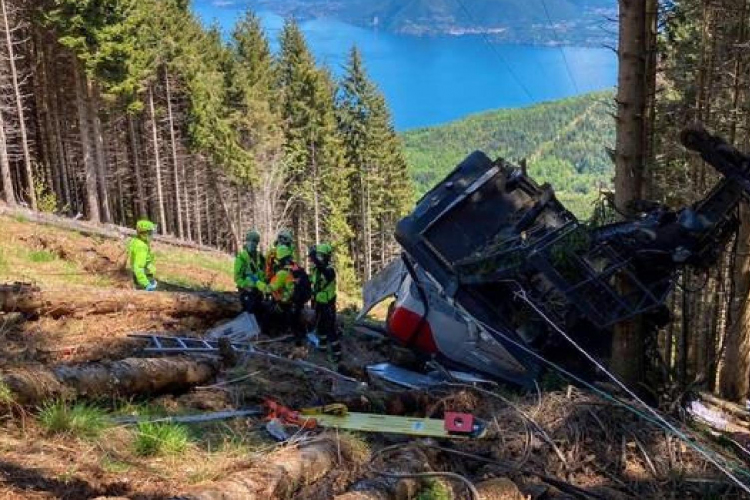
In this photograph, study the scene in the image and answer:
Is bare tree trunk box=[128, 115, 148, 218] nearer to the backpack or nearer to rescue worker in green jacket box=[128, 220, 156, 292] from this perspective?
rescue worker in green jacket box=[128, 220, 156, 292]

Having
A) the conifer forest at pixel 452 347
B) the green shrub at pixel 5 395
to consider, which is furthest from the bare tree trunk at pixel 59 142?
the green shrub at pixel 5 395

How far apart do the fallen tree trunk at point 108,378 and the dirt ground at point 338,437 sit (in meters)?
0.12

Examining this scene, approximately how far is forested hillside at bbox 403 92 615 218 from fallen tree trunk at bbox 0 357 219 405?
125005 millimetres

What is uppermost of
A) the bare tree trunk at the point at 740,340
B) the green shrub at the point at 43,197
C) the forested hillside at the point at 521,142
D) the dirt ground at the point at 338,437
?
the dirt ground at the point at 338,437

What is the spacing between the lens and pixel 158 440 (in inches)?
203

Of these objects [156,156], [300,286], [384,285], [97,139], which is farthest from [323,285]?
[156,156]

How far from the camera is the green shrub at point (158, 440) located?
16.8ft

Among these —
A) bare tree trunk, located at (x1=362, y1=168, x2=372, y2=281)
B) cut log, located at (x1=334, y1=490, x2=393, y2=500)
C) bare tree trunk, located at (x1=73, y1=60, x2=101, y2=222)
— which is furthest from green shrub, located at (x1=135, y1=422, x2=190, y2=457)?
bare tree trunk, located at (x1=362, y1=168, x2=372, y2=281)

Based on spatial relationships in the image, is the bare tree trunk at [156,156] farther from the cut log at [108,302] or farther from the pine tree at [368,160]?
the cut log at [108,302]

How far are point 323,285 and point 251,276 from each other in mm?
1114

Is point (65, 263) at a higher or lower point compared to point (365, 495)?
lower

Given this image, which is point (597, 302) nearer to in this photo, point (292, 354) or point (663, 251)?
point (663, 251)

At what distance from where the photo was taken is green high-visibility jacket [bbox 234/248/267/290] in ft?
33.8

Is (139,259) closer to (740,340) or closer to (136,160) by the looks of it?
(740,340)
